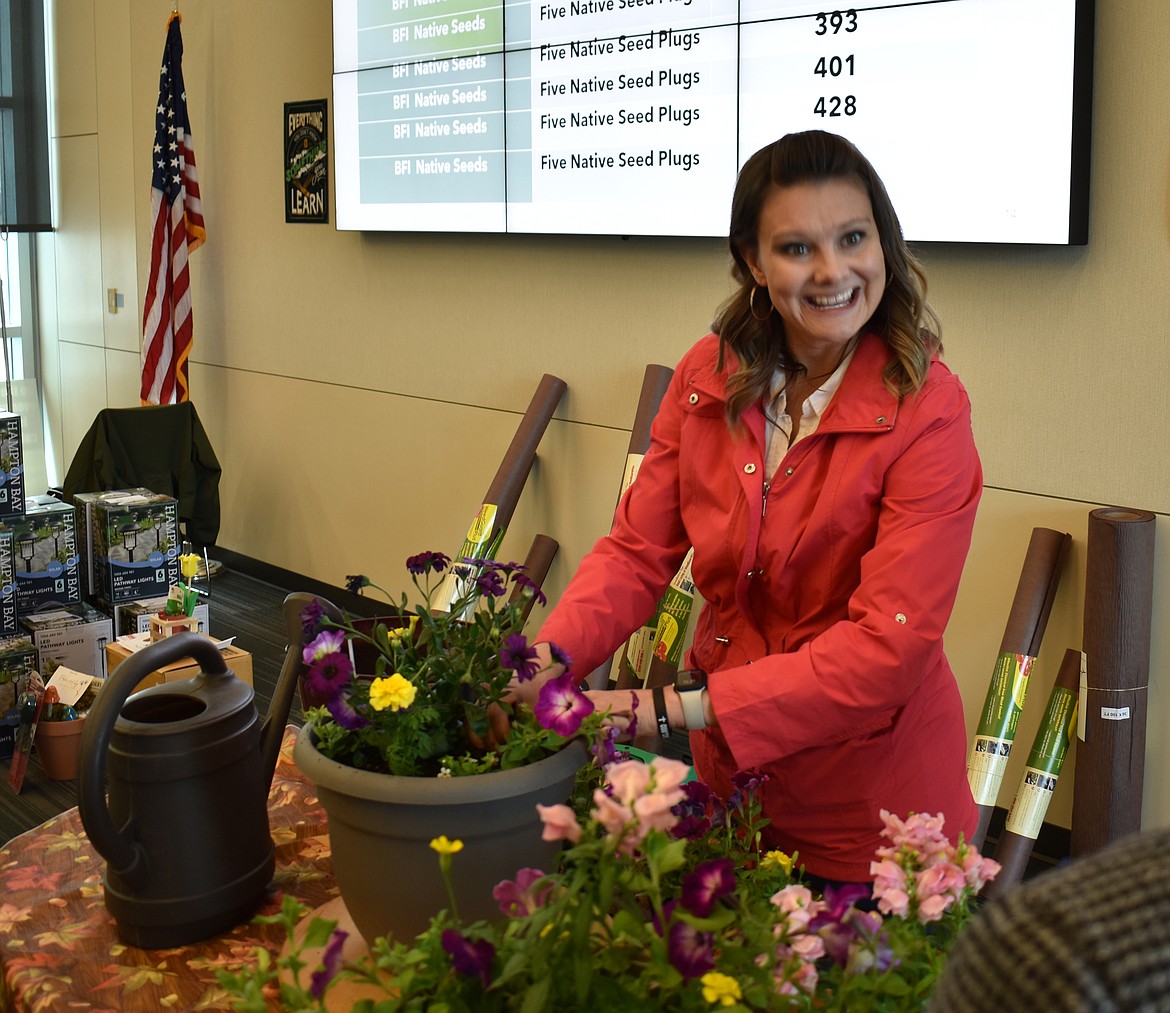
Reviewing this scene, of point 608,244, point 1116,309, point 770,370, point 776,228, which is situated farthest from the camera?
point 608,244

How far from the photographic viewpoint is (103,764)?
1.14 meters

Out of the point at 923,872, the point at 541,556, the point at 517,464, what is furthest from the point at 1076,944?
the point at 541,556

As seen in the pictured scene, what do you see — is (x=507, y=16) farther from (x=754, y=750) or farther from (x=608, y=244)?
(x=754, y=750)

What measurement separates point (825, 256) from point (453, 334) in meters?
3.09

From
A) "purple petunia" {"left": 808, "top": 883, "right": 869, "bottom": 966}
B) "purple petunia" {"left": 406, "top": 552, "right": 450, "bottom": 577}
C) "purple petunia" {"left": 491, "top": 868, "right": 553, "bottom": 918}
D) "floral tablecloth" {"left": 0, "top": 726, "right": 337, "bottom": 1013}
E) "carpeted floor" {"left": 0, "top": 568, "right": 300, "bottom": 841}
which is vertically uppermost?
"purple petunia" {"left": 406, "top": 552, "right": 450, "bottom": 577}

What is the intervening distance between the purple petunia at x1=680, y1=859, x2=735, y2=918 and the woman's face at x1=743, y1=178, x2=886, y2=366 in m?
0.87

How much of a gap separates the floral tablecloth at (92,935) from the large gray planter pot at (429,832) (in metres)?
0.20

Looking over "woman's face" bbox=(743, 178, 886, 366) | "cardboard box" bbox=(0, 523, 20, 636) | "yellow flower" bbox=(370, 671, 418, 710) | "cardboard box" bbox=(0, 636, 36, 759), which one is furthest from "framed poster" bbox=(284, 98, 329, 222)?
"yellow flower" bbox=(370, 671, 418, 710)

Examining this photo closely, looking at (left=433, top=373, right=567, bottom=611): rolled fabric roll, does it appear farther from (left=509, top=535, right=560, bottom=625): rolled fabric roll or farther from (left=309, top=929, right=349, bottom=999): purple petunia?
(left=309, top=929, right=349, bottom=999): purple petunia

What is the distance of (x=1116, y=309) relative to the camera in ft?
9.21

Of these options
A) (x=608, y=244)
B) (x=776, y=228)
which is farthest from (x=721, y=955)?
(x=608, y=244)

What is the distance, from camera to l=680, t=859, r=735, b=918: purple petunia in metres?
0.77

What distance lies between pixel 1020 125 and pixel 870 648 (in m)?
1.86

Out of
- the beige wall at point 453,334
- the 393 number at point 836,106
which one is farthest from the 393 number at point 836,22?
the beige wall at point 453,334
